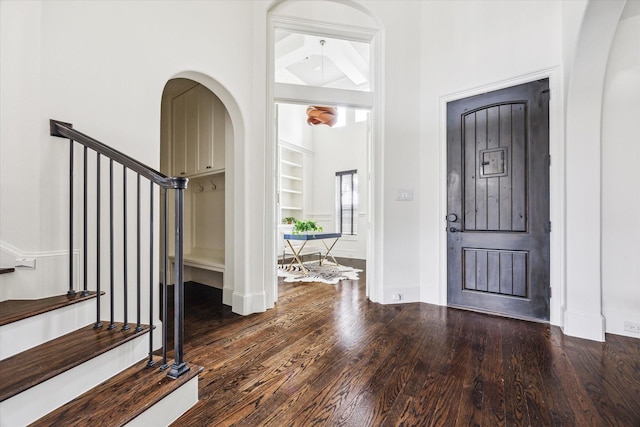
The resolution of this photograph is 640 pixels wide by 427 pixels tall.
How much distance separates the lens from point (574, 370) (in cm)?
199

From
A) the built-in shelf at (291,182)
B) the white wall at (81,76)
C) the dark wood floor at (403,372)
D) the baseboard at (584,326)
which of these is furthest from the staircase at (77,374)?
the built-in shelf at (291,182)

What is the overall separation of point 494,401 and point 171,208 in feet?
13.3

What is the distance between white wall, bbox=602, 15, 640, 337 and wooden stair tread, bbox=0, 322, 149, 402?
359 centimetres

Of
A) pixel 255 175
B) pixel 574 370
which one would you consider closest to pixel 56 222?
pixel 255 175

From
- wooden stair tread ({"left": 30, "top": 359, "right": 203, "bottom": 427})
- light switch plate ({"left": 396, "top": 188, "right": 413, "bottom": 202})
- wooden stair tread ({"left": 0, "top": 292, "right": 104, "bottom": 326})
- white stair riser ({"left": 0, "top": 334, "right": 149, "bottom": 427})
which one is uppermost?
light switch plate ({"left": 396, "top": 188, "right": 413, "bottom": 202})

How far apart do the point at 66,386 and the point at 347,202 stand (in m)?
6.57

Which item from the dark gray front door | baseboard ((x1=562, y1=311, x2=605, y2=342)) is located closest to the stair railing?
the dark gray front door

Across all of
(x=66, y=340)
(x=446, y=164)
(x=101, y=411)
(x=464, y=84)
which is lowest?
(x=101, y=411)

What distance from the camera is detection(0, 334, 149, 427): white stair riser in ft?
3.69

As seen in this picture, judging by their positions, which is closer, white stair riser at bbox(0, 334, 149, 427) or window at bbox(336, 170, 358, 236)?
white stair riser at bbox(0, 334, 149, 427)

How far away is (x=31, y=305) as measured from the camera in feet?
5.04

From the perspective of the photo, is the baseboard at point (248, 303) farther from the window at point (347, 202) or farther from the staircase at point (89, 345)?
the window at point (347, 202)

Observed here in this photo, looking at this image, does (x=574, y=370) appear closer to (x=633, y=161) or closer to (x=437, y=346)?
(x=437, y=346)

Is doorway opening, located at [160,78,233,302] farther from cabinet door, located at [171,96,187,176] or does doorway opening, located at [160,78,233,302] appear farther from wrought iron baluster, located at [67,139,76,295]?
wrought iron baluster, located at [67,139,76,295]
